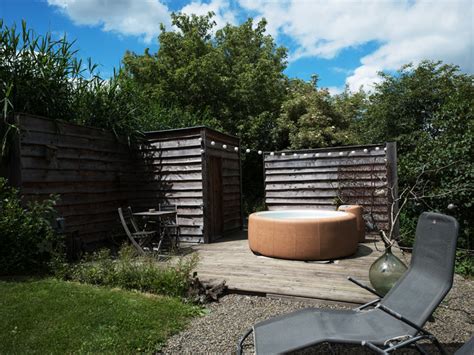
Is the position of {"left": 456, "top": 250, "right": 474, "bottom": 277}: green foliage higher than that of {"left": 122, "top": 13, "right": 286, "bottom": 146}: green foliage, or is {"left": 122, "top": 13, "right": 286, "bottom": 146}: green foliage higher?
{"left": 122, "top": 13, "right": 286, "bottom": 146}: green foliage

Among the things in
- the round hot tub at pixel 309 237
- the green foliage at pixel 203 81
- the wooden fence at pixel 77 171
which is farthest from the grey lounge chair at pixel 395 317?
the green foliage at pixel 203 81

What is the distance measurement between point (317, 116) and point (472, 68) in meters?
5.46

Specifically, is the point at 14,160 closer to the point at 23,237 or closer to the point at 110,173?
the point at 23,237

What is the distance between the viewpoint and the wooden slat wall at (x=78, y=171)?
570 centimetres

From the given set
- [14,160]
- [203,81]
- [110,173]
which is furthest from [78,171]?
[203,81]

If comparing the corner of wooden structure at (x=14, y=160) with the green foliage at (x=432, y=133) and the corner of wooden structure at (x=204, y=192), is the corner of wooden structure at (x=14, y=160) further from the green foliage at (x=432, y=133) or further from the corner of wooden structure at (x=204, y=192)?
the green foliage at (x=432, y=133)

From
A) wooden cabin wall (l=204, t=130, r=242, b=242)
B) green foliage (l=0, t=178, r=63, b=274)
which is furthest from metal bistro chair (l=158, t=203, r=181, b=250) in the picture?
green foliage (l=0, t=178, r=63, b=274)

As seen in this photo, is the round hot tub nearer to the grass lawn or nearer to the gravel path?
the gravel path

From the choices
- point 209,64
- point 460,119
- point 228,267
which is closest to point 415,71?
point 460,119

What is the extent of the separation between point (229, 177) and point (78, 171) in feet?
12.0

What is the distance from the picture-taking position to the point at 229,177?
898cm

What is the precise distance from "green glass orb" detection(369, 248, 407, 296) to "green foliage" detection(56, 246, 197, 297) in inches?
80.8

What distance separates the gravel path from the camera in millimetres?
2834

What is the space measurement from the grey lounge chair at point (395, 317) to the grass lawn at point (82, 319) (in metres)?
1.04
